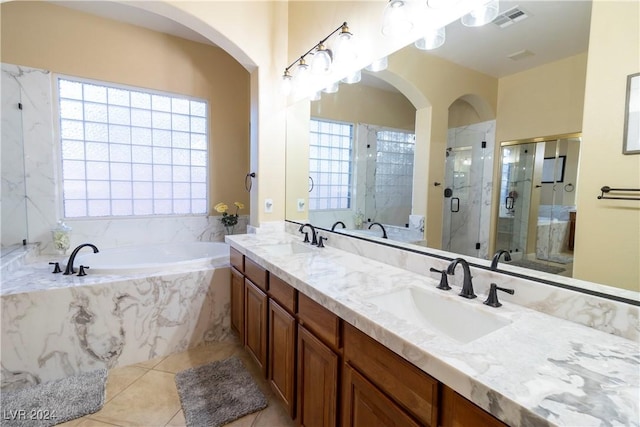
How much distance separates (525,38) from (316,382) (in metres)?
1.61

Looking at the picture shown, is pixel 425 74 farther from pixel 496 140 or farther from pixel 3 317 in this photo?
pixel 3 317

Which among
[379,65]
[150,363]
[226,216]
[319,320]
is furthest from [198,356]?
[379,65]

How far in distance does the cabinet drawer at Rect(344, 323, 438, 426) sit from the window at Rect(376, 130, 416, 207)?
3.08ft

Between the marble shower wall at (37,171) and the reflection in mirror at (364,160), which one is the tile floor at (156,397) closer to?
the reflection in mirror at (364,160)

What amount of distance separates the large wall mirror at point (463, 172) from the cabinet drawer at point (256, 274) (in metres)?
0.67

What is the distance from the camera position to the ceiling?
954mm

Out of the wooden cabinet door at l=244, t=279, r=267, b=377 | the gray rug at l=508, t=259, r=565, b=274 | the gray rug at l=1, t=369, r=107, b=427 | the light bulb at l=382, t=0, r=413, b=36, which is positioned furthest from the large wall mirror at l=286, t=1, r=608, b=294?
the gray rug at l=1, t=369, r=107, b=427

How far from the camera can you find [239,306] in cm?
221

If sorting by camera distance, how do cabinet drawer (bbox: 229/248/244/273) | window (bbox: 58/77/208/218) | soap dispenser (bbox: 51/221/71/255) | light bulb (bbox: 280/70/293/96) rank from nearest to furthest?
cabinet drawer (bbox: 229/248/244/273), light bulb (bbox: 280/70/293/96), soap dispenser (bbox: 51/221/71/255), window (bbox: 58/77/208/218)

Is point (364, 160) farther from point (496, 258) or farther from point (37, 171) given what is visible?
point (37, 171)

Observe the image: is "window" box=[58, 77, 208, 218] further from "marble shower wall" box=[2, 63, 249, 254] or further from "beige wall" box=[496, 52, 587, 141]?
"beige wall" box=[496, 52, 587, 141]

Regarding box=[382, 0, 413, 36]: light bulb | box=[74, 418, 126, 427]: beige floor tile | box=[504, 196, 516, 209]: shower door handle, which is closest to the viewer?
box=[504, 196, 516, 209]: shower door handle

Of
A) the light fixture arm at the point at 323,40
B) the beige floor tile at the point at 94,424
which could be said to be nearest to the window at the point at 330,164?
the light fixture arm at the point at 323,40

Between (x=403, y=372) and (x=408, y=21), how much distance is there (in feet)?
5.15
